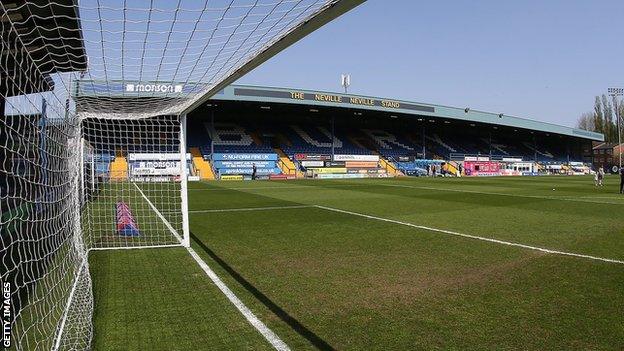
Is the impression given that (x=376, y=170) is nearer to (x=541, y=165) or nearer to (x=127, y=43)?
(x=541, y=165)

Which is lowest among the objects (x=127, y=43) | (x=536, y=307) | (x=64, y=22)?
(x=536, y=307)

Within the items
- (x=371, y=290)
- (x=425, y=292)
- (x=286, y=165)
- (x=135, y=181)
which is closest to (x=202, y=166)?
(x=286, y=165)

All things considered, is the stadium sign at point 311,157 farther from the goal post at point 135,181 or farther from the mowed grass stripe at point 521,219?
the mowed grass stripe at point 521,219

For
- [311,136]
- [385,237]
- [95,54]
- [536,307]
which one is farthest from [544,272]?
[311,136]

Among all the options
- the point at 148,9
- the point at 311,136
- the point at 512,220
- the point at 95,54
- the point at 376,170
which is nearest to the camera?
the point at 148,9

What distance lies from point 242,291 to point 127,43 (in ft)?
9.65

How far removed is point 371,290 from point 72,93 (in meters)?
4.99

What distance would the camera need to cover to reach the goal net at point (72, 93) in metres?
3.85

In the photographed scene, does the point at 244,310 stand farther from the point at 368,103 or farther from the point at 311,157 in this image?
the point at 311,157

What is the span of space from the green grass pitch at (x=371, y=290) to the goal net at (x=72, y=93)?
0.52 metres

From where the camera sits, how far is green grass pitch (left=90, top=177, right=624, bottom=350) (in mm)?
3924

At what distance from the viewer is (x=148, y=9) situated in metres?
3.81

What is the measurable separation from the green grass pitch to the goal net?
0.52 metres

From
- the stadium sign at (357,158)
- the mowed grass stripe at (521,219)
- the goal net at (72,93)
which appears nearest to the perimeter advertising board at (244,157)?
the stadium sign at (357,158)
